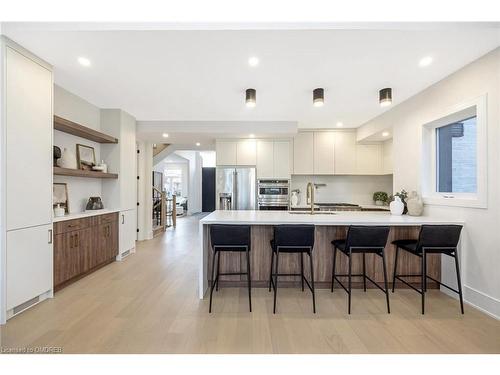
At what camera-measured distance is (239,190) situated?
18.2 feet

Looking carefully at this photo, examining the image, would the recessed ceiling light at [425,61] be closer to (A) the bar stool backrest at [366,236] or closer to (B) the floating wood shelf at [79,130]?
(A) the bar stool backrest at [366,236]

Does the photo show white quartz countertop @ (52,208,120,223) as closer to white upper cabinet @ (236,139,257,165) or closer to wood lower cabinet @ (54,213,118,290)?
wood lower cabinet @ (54,213,118,290)

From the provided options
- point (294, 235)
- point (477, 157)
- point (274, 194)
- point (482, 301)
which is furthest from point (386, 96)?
point (274, 194)

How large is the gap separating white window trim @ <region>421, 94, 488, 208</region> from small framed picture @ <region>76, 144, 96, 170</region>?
4914 millimetres

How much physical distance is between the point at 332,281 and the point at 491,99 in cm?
245

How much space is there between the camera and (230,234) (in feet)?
8.39

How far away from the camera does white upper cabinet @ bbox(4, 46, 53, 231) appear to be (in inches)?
91.8

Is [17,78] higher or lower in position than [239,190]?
higher

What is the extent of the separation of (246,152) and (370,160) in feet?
8.95

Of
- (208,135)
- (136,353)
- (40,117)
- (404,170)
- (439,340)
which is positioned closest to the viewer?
(136,353)

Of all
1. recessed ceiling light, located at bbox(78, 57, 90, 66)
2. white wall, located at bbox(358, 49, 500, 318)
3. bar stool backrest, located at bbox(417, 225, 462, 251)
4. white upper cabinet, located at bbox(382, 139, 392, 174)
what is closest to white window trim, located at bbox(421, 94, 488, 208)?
white wall, located at bbox(358, 49, 500, 318)

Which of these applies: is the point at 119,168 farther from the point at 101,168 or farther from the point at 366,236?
the point at 366,236

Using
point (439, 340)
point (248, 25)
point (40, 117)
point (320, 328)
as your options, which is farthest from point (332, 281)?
point (40, 117)
